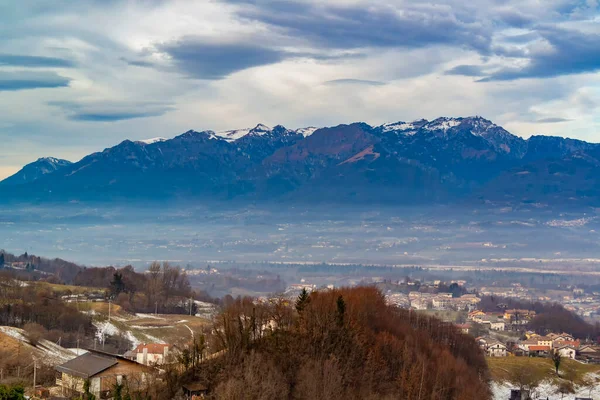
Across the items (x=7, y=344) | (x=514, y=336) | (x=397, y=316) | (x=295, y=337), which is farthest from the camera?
(x=514, y=336)

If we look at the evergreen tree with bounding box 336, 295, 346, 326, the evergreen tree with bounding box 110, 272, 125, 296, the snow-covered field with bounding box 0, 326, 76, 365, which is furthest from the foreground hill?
Answer: the evergreen tree with bounding box 110, 272, 125, 296

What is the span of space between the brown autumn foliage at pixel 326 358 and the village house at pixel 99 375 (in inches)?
144

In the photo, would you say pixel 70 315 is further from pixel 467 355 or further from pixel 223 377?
pixel 223 377

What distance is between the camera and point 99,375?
55.8 meters

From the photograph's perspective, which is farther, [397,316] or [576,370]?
[576,370]

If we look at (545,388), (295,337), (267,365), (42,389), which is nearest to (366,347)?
(295,337)

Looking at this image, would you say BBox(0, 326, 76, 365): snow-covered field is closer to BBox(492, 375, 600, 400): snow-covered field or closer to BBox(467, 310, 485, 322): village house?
BBox(492, 375, 600, 400): snow-covered field

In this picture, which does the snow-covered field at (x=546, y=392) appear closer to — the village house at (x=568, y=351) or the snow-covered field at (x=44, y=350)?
the village house at (x=568, y=351)

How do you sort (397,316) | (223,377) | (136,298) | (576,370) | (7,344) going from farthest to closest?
(136,298) → (576,370) → (397,316) → (7,344) → (223,377)

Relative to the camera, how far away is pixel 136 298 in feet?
405

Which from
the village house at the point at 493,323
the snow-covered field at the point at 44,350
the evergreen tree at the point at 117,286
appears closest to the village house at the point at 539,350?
the village house at the point at 493,323

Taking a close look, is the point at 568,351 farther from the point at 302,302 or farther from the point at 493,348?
the point at 302,302

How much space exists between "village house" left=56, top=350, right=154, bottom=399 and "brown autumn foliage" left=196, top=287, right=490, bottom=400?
3.65 metres

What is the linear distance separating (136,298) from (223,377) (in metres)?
71.3
